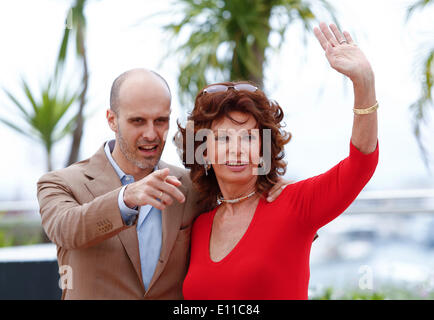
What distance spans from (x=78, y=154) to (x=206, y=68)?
7.67ft

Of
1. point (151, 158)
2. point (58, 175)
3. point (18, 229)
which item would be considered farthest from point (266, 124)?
point (18, 229)

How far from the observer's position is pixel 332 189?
181 centimetres

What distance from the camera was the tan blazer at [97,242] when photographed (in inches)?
71.7

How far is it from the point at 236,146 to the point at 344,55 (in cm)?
54

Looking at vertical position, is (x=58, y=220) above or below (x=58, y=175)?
below

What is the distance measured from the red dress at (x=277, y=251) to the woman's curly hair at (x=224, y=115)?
173 millimetres

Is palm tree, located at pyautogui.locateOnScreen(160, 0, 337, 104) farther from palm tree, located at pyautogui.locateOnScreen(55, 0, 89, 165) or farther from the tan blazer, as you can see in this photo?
the tan blazer

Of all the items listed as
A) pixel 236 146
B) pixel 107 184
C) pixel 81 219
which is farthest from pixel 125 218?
pixel 236 146

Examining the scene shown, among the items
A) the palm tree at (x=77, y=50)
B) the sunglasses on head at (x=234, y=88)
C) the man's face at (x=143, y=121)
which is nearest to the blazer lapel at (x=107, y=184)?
the man's face at (x=143, y=121)

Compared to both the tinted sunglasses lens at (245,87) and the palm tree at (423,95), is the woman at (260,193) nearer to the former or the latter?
the tinted sunglasses lens at (245,87)

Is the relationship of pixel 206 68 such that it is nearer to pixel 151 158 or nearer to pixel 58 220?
pixel 151 158

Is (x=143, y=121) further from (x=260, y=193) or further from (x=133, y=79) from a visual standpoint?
(x=260, y=193)

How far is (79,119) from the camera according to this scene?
253 inches
